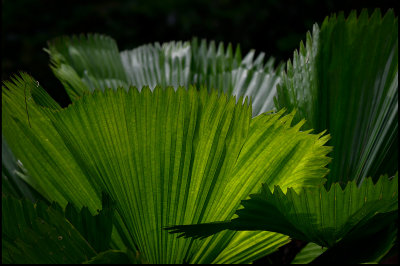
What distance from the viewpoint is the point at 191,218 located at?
586mm

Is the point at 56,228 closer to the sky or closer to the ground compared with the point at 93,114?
closer to the ground

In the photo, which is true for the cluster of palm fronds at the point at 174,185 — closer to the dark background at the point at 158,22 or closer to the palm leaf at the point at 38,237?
the palm leaf at the point at 38,237

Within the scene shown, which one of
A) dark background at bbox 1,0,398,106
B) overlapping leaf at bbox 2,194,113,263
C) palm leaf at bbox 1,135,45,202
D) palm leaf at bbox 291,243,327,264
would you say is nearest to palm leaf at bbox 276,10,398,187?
palm leaf at bbox 291,243,327,264

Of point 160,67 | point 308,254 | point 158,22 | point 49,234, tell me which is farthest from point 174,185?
point 158,22

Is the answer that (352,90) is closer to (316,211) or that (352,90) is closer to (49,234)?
(316,211)

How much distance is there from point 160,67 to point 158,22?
270cm

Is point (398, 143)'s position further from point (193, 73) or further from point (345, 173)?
point (193, 73)

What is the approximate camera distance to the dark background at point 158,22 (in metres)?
2.85

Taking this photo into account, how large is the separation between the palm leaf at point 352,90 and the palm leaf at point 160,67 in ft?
0.40

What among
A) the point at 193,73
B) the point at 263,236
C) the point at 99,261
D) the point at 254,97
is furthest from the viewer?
the point at 193,73

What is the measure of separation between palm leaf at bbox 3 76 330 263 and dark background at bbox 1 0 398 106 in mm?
1812

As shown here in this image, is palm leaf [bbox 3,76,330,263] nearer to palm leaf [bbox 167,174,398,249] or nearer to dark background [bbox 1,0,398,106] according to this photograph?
palm leaf [bbox 167,174,398,249]

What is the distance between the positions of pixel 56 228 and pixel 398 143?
0.50 m

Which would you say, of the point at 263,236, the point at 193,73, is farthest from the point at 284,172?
the point at 193,73
